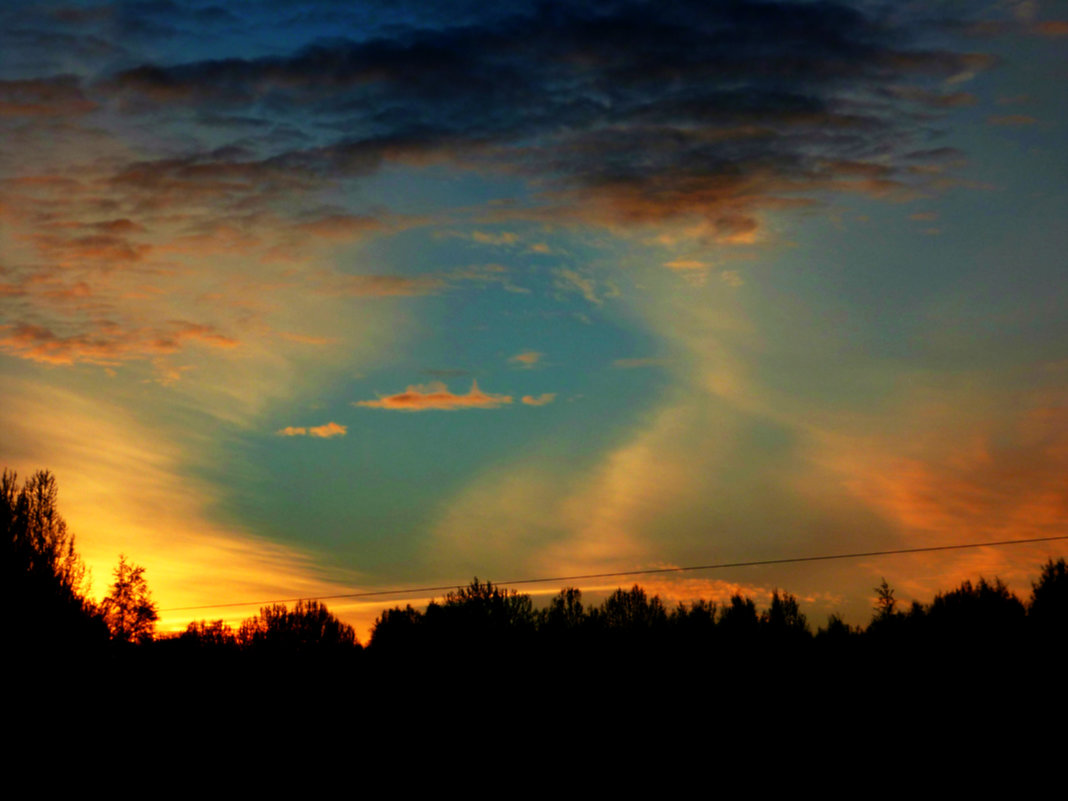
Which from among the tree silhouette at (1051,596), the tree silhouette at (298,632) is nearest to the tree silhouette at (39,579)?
the tree silhouette at (298,632)

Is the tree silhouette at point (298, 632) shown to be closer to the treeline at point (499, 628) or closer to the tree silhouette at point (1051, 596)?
the treeline at point (499, 628)

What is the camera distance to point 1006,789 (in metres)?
37.3

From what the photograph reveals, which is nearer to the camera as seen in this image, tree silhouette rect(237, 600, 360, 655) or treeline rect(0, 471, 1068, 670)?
treeline rect(0, 471, 1068, 670)

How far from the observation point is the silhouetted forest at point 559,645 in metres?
48.1

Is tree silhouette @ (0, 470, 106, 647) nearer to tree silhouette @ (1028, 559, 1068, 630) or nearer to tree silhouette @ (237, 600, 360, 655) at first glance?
tree silhouette @ (237, 600, 360, 655)

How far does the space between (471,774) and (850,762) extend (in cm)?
1543

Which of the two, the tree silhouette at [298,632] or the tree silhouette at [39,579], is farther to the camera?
the tree silhouette at [298,632]

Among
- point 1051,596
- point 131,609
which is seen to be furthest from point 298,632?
point 1051,596

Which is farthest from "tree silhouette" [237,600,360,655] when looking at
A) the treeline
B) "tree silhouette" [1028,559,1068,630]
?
"tree silhouette" [1028,559,1068,630]

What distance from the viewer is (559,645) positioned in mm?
55906

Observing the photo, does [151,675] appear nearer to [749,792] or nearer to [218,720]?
[218,720]

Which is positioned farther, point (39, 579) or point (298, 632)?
point (298, 632)

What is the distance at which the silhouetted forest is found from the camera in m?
48.1

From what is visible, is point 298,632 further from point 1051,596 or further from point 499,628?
point 1051,596
